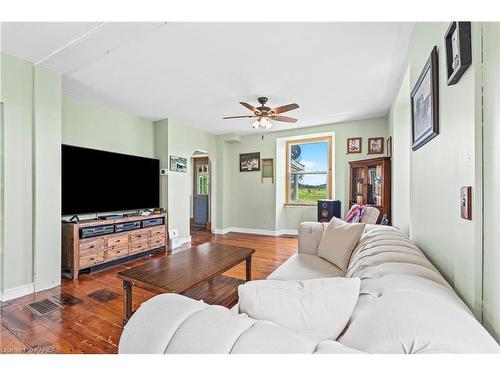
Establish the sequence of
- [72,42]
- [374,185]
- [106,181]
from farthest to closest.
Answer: [374,185], [106,181], [72,42]

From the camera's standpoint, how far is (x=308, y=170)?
5.36 m

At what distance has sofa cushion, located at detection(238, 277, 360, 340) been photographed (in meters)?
0.72

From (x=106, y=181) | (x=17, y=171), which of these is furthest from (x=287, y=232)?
(x=17, y=171)

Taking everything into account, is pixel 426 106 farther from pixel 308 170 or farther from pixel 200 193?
pixel 200 193

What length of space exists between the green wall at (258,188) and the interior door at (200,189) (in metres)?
1.18

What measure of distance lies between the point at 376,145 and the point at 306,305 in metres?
4.34

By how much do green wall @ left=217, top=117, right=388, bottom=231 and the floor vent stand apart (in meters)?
3.65

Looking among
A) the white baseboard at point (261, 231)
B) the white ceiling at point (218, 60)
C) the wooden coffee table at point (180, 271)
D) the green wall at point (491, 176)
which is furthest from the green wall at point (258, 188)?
the green wall at point (491, 176)

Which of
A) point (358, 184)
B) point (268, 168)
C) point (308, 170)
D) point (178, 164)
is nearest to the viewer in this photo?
point (358, 184)

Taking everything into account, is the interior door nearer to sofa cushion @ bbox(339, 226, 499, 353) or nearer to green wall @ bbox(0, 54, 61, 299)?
green wall @ bbox(0, 54, 61, 299)

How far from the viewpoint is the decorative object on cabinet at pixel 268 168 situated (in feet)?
17.8

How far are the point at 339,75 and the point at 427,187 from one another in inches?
69.7

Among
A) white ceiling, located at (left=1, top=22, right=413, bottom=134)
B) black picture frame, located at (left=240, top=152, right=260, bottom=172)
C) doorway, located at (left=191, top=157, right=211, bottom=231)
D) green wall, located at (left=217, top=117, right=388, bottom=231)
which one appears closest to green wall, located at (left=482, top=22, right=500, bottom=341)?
white ceiling, located at (left=1, top=22, right=413, bottom=134)
